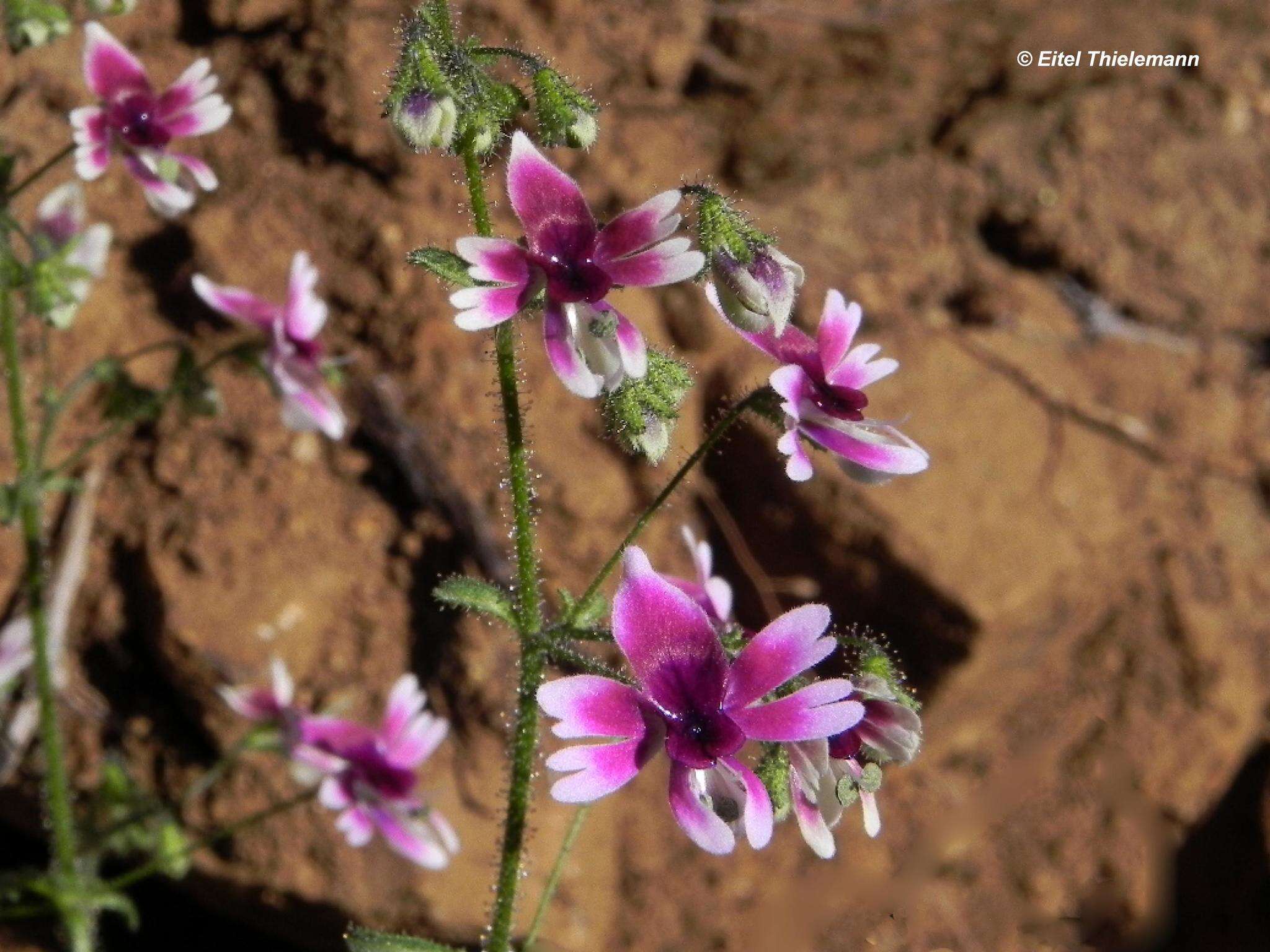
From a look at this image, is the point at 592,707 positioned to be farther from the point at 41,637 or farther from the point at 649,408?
the point at 41,637

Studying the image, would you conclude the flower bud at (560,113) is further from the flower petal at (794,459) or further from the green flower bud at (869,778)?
the green flower bud at (869,778)

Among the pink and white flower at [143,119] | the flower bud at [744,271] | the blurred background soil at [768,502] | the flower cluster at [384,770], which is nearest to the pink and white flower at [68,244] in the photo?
the pink and white flower at [143,119]

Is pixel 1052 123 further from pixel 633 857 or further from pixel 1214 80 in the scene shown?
pixel 633 857

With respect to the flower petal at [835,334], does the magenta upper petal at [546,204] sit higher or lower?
higher

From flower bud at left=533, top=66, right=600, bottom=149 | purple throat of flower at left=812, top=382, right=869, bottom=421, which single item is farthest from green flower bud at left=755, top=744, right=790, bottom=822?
flower bud at left=533, top=66, right=600, bottom=149

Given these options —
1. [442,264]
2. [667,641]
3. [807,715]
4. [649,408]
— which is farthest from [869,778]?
[442,264]

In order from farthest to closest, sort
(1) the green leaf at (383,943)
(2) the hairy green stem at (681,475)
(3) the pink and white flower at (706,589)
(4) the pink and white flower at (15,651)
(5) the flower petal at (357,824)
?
(4) the pink and white flower at (15,651)
(5) the flower petal at (357,824)
(3) the pink and white flower at (706,589)
(1) the green leaf at (383,943)
(2) the hairy green stem at (681,475)
